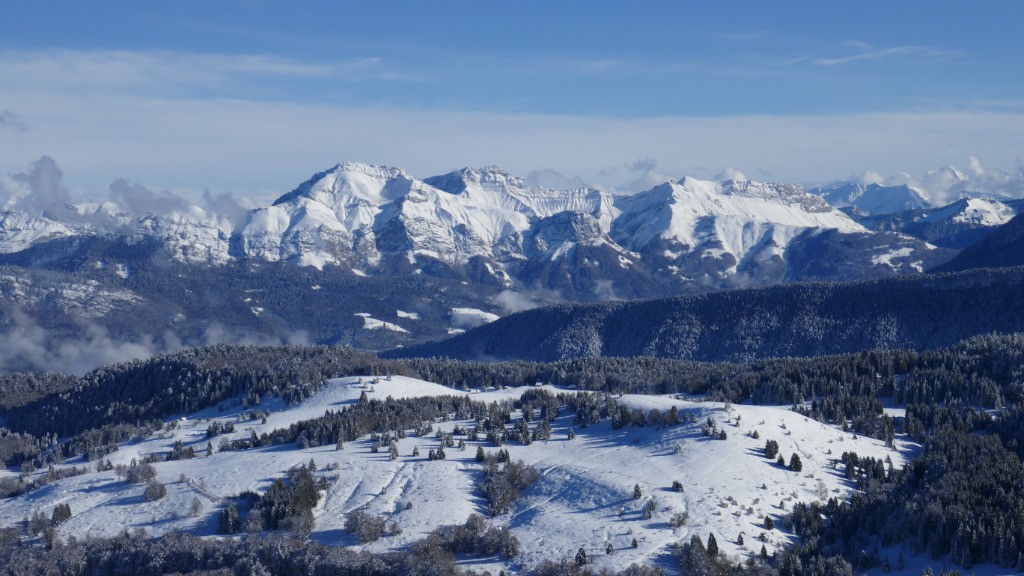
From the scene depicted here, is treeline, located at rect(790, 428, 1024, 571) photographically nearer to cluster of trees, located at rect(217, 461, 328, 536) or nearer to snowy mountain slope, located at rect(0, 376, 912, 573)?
snowy mountain slope, located at rect(0, 376, 912, 573)

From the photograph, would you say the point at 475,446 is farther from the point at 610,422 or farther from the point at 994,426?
the point at 994,426

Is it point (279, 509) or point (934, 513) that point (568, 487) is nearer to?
point (279, 509)

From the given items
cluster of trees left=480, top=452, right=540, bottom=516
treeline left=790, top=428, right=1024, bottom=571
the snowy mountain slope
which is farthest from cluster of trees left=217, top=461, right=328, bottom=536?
treeline left=790, top=428, right=1024, bottom=571

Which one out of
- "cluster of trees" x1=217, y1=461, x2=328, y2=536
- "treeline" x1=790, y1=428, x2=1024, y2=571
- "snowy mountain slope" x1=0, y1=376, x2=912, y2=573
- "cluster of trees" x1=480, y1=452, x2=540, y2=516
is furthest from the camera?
"cluster of trees" x1=480, y1=452, x2=540, y2=516

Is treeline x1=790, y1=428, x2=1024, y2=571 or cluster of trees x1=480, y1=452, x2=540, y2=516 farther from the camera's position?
cluster of trees x1=480, y1=452, x2=540, y2=516

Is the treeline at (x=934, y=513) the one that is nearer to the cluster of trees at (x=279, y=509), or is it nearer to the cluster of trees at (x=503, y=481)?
the cluster of trees at (x=503, y=481)

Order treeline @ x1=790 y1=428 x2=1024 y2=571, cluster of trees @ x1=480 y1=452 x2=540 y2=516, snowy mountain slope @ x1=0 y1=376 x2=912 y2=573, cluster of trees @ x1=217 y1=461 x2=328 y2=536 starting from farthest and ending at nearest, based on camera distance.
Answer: cluster of trees @ x1=480 y1=452 x2=540 y2=516 → cluster of trees @ x1=217 y1=461 x2=328 y2=536 → snowy mountain slope @ x1=0 y1=376 x2=912 y2=573 → treeline @ x1=790 y1=428 x2=1024 y2=571

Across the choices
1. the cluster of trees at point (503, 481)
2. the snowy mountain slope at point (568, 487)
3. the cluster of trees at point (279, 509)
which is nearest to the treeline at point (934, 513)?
the snowy mountain slope at point (568, 487)

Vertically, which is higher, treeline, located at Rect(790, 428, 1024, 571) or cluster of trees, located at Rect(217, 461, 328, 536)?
cluster of trees, located at Rect(217, 461, 328, 536)
